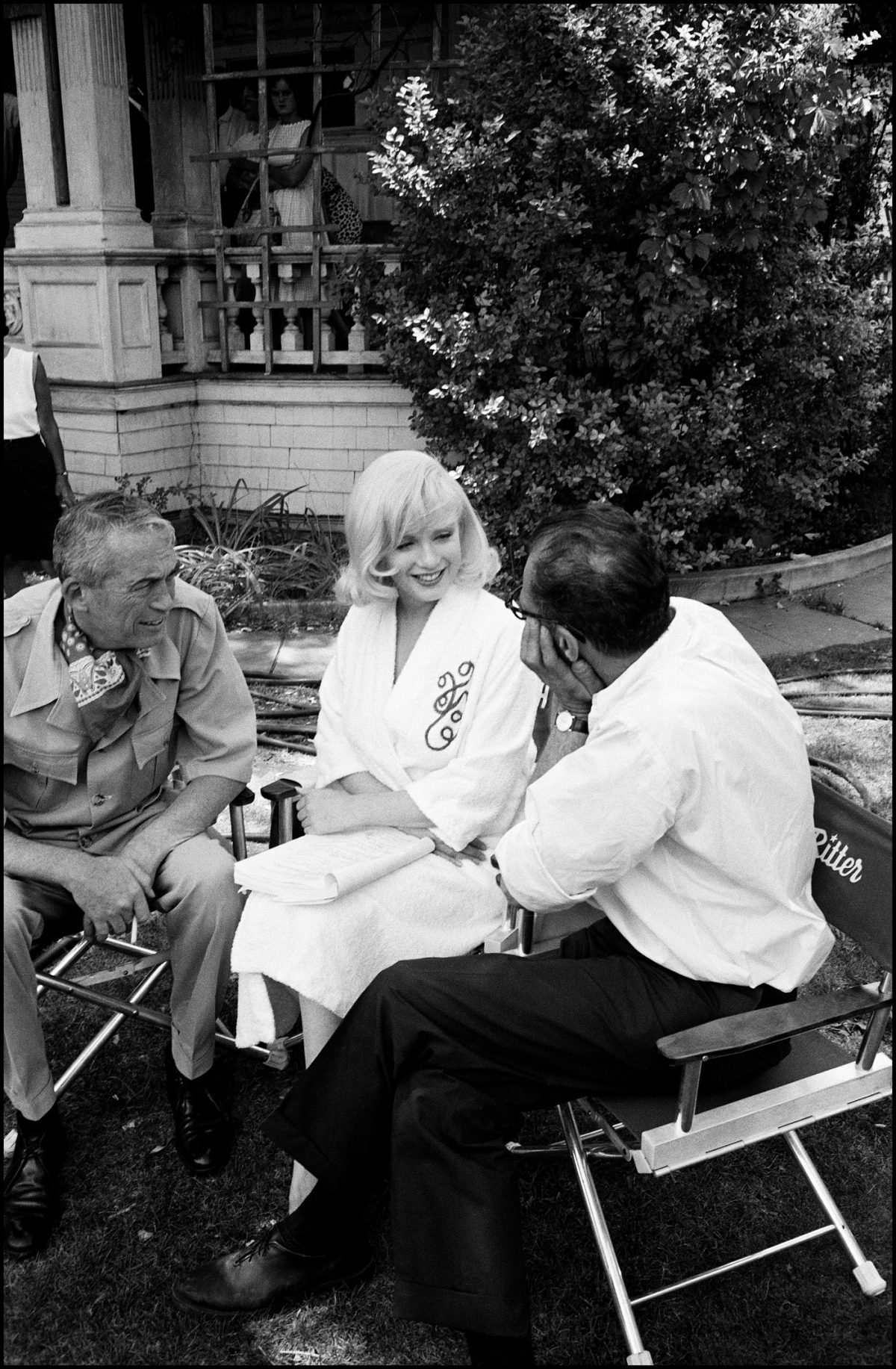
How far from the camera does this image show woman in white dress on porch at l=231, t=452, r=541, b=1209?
265 centimetres

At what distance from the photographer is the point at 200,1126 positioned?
286 cm

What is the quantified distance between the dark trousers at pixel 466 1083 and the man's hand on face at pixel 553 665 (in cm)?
55

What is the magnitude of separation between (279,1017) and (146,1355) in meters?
0.71

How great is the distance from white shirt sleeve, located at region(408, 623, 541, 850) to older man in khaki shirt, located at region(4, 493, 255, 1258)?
56 cm

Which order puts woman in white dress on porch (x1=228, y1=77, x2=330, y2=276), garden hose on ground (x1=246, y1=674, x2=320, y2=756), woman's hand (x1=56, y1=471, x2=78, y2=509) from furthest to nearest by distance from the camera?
1. woman in white dress on porch (x1=228, y1=77, x2=330, y2=276)
2. woman's hand (x1=56, y1=471, x2=78, y2=509)
3. garden hose on ground (x1=246, y1=674, x2=320, y2=756)

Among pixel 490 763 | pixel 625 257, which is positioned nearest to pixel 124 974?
pixel 490 763

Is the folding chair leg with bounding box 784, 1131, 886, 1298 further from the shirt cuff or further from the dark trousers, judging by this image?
the shirt cuff

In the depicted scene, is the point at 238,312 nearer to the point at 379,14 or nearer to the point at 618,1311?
the point at 379,14

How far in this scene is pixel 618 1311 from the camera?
7.47ft

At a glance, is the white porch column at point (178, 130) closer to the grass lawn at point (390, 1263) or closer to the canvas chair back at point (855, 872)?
the grass lawn at point (390, 1263)

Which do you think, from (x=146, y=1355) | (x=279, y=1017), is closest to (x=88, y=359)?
(x=279, y=1017)

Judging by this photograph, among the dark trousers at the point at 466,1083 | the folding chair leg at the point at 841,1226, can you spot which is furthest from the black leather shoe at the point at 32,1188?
the folding chair leg at the point at 841,1226

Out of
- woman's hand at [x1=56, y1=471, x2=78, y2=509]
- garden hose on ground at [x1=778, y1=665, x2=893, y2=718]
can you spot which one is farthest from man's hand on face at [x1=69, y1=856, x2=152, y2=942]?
garden hose on ground at [x1=778, y1=665, x2=893, y2=718]

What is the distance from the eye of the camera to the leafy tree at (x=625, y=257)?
5887 millimetres
